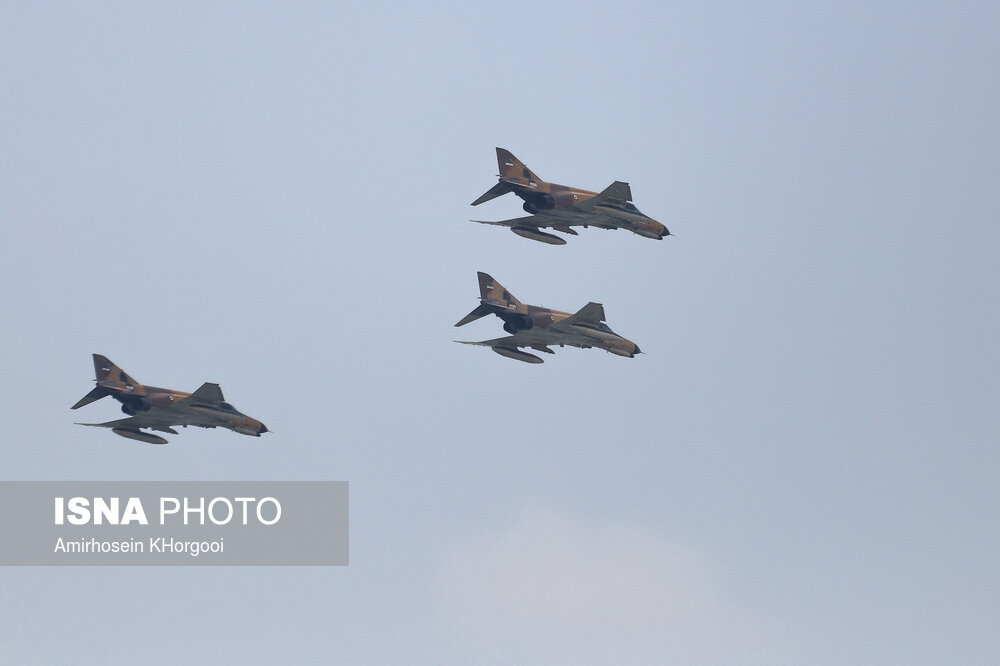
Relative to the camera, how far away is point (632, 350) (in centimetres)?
14650

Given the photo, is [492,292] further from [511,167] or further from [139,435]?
[139,435]

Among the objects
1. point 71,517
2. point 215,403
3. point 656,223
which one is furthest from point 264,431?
point 656,223

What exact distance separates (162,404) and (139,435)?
6023 mm

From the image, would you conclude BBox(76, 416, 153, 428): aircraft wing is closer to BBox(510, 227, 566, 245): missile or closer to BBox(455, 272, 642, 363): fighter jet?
BBox(455, 272, 642, 363): fighter jet

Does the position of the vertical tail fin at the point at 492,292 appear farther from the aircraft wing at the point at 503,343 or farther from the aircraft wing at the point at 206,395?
the aircraft wing at the point at 206,395

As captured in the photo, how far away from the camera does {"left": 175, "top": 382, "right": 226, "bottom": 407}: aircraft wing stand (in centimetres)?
14212

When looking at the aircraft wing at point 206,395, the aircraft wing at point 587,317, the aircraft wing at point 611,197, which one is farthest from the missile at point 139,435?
the aircraft wing at point 611,197

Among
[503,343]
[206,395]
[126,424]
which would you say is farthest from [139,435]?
[503,343]

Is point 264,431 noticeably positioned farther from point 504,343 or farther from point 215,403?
point 504,343

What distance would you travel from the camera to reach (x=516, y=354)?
14850 cm

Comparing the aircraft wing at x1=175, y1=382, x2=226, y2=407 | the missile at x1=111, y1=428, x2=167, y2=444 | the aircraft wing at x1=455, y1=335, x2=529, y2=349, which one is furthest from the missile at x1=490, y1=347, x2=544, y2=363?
the missile at x1=111, y1=428, x2=167, y2=444

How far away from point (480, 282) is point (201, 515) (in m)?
31.0

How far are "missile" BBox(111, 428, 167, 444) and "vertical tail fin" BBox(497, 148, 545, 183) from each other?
38.7m

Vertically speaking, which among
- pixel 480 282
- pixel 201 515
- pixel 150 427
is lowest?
pixel 201 515
